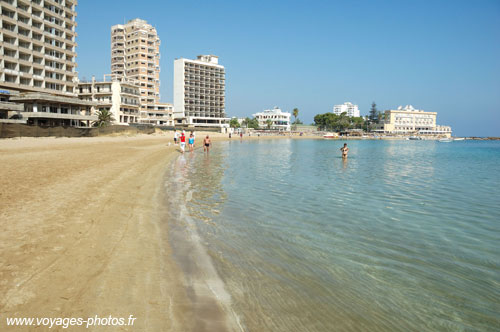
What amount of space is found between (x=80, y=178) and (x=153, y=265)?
30.3ft

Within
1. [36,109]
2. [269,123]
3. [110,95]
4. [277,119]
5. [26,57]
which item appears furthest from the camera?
[277,119]

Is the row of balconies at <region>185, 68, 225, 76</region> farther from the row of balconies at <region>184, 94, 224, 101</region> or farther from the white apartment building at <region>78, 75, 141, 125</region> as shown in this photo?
the white apartment building at <region>78, 75, 141, 125</region>

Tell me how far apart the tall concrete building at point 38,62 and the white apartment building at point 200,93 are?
62.6 m

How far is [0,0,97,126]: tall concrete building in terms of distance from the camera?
5066 centimetres

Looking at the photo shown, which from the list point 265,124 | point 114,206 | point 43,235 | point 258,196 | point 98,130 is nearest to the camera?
point 43,235

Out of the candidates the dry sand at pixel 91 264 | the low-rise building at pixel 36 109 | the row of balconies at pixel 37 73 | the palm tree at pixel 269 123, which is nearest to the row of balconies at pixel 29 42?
the row of balconies at pixel 37 73

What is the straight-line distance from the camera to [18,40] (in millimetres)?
54875

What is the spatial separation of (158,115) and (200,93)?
30636 mm

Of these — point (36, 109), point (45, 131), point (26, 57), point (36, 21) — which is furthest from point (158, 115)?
point (45, 131)

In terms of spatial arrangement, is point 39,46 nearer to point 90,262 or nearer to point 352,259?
point 90,262

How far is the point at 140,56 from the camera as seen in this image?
11025cm

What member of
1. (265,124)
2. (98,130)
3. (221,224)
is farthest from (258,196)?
(265,124)

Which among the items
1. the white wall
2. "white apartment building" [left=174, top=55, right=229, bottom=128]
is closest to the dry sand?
"white apartment building" [left=174, top=55, right=229, bottom=128]

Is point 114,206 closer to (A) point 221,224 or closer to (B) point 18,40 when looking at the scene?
(A) point 221,224
